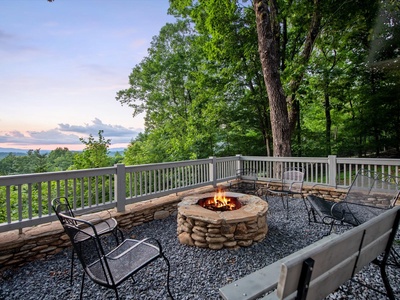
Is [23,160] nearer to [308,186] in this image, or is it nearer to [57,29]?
[57,29]

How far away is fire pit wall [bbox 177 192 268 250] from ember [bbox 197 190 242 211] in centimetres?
28

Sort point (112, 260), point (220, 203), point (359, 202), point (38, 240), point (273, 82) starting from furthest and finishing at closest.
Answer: point (273, 82) → point (220, 203) → point (359, 202) → point (38, 240) → point (112, 260)

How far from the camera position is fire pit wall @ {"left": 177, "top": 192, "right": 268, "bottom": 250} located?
117 inches

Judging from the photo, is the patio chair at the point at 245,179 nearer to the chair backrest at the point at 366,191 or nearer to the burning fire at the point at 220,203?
the burning fire at the point at 220,203

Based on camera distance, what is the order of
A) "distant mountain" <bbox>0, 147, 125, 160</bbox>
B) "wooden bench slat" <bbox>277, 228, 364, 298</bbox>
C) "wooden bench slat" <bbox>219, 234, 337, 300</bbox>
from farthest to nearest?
"distant mountain" <bbox>0, 147, 125, 160</bbox>, "wooden bench slat" <bbox>219, 234, 337, 300</bbox>, "wooden bench slat" <bbox>277, 228, 364, 298</bbox>

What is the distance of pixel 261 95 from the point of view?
916cm

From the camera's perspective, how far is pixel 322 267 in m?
1.17

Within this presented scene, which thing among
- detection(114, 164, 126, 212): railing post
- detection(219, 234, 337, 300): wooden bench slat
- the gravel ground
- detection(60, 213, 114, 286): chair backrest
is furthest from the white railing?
detection(219, 234, 337, 300): wooden bench slat

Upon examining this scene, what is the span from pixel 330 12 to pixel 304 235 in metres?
7.35

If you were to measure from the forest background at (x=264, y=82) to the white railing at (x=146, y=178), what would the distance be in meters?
1.51

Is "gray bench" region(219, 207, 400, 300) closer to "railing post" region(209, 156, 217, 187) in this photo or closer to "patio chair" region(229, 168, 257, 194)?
"railing post" region(209, 156, 217, 187)

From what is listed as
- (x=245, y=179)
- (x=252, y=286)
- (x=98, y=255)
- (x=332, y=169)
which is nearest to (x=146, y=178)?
(x=98, y=255)

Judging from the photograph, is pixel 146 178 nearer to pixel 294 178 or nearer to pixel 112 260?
pixel 112 260

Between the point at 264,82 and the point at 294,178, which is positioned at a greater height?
the point at 264,82
